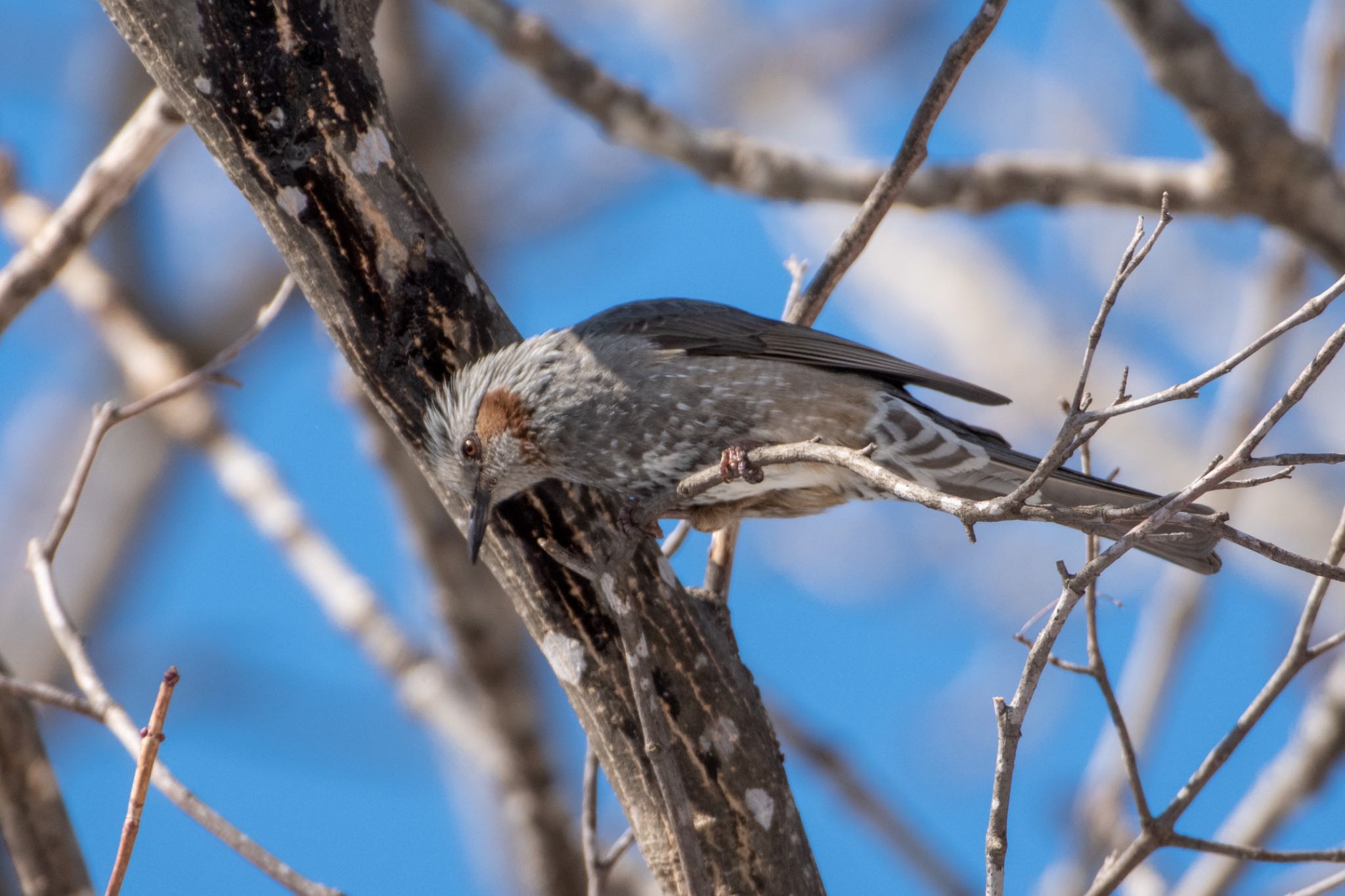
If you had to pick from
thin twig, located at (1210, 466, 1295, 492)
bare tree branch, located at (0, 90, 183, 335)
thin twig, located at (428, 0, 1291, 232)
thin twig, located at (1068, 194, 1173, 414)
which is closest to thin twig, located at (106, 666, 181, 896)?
thin twig, located at (1068, 194, 1173, 414)

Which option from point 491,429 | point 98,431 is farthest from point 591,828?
point 98,431

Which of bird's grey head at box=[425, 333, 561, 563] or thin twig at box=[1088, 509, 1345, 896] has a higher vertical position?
bird's grey head at box=[425, 333, 561, 563]

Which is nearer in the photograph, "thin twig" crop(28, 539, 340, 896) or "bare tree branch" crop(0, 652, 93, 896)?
"thin twig" crop(28, 539, 340, 896)

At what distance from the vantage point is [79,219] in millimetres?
4117

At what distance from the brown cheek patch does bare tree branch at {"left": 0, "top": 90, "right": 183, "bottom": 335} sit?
1381 millimetres

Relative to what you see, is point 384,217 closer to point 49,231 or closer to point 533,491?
point 533,491

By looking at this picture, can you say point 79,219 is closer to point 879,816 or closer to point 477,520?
point 477,520

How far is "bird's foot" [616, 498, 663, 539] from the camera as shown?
3111 millimetres

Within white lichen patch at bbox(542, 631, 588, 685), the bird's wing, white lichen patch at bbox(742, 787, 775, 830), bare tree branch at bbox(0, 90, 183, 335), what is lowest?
white lichen patch at bbox(742, 787, 775, 830)

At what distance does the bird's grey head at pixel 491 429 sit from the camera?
340 cm

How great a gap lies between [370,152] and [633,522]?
1122mm

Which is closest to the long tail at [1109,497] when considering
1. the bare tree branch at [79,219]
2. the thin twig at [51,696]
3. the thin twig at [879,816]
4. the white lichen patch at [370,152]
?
the thin twig at [879,816]

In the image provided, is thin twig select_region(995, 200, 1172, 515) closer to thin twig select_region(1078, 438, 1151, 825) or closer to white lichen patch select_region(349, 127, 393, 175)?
thin twig select_region(1078, 438, 1151, 825)

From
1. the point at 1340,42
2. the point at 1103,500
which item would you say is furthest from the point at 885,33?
the point at 1103,500
